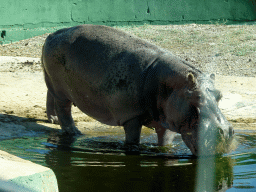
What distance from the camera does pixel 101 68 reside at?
4.16 meters

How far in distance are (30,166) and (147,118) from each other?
5.62 ft

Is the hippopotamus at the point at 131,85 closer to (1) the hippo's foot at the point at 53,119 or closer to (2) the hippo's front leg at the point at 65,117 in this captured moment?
(2) the hippo's front leg at the point at 65,117

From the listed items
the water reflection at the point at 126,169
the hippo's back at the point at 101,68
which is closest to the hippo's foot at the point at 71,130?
the hippo's back at the point at 101,68

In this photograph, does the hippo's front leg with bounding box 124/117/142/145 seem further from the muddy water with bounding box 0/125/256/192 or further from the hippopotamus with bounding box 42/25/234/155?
the muddy water with bounding box 0/125/256/192

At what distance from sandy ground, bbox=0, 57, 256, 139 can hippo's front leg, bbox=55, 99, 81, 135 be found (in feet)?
0.98

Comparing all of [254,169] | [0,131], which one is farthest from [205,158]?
[0,131]

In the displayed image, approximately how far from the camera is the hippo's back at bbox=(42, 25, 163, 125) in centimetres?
392

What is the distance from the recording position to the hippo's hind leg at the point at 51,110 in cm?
532

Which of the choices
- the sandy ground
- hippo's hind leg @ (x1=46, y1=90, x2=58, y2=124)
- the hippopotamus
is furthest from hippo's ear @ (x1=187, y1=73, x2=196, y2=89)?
hippo's hind leg @ (x1=46, y1=90, x2=58, y2=124)

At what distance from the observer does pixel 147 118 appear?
398 cm

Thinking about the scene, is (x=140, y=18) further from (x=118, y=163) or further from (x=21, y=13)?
(x=118, y=163)

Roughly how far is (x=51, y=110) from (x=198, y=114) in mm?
2562

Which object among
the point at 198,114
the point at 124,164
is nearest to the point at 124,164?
the point at 124,164

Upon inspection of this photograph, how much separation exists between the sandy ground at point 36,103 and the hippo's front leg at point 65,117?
11.8 inches
